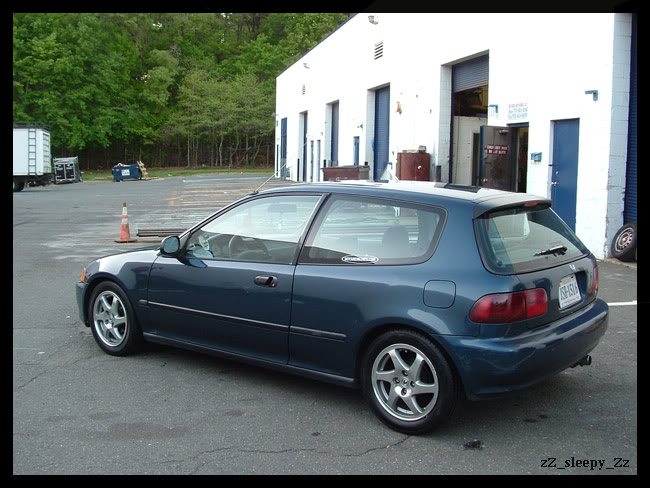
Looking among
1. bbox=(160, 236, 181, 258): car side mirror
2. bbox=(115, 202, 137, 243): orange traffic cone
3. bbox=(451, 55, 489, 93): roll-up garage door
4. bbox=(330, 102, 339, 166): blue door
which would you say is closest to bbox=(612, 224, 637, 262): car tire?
bbox=(451, 55, 489, 93): roll-up garage door

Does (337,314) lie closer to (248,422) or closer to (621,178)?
(248,422)

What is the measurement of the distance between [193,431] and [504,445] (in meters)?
1.96

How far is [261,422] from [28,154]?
35.1m

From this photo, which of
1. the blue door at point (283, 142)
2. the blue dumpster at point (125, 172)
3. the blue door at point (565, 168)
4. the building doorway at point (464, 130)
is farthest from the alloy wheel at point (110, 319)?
the blue dumpster at point (125, 172)

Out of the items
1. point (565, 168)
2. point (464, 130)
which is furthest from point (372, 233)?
point (464, 130)

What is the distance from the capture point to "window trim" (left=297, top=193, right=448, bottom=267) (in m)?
4.36

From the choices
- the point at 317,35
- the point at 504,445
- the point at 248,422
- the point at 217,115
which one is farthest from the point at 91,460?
the point at 317,35

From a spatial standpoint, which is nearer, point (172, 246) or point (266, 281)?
point (266, 281)

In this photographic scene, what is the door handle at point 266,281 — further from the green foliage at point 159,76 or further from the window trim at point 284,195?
the green foliage at point 159,76

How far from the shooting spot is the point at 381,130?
2453 centimetres

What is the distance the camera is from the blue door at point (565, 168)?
42.1ft

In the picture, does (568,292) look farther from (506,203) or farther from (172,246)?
(172,246)

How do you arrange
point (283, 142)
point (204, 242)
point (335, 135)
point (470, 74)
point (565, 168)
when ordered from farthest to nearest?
point (283, 142), point (335, 135), point (470, 74), point (565, 168), point (204, 242)

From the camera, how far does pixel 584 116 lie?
12.3 meters
